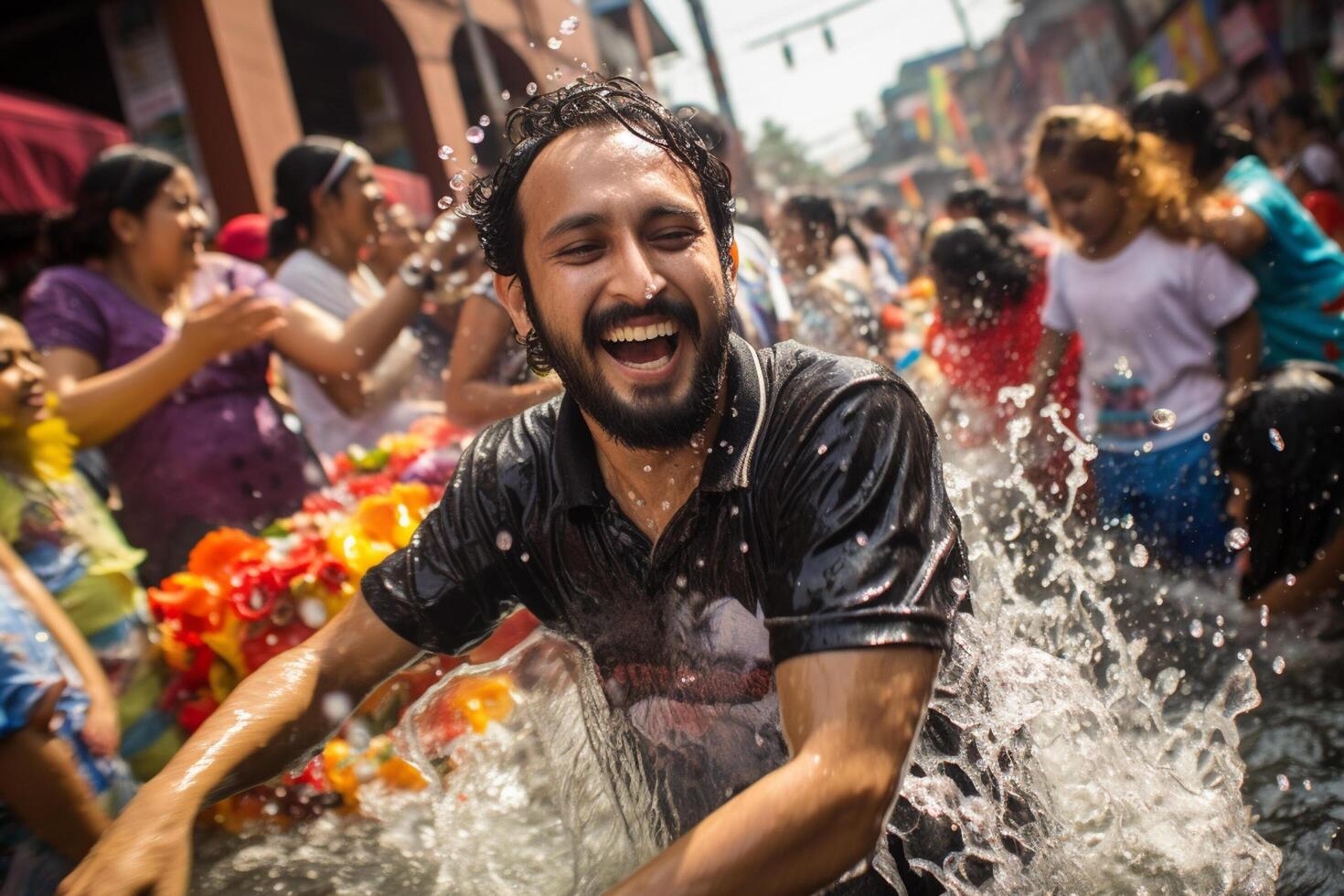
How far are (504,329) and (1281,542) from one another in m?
2.39

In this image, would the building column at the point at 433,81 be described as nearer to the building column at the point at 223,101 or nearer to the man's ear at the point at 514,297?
the building column at the point at 223,101

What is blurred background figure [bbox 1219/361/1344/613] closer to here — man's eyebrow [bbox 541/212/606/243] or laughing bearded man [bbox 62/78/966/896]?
laughing bearded man [bbox 62/78/966/896]

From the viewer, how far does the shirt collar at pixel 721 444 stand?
→ 64.2 inches

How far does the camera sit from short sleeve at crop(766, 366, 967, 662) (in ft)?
4.46

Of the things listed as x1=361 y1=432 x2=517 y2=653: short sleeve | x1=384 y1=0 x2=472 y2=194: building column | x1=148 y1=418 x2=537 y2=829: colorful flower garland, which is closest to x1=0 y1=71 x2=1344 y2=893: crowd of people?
x1=148 y1=418 x2=537 y2=829: colorful flower garland

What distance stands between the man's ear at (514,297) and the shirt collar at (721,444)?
0.62ft

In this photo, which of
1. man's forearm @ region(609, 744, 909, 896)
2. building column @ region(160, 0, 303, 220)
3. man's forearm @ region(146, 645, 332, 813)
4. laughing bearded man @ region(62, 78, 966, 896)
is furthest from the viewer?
building column @ region(160, 0, 303, 220)

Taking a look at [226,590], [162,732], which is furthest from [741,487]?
[162,732]

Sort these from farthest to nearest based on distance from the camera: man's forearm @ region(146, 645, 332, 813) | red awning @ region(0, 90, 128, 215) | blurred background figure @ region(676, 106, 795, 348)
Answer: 1. red awning @ region(0, 90, 128, 215)
2. blurred background figure @ region(676, 106, 795, 348)
3. man's forearm @ region(146, 645, 332, 813)

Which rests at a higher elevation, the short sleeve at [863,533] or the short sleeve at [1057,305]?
the short sleeve at [1057,305]

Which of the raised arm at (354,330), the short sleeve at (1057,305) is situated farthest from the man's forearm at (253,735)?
the short sleeve at (1057,305)

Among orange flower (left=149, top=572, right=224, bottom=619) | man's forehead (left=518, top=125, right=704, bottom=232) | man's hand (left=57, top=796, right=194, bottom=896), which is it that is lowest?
man's hand (left=57, top=796, right=194, bottom=896)

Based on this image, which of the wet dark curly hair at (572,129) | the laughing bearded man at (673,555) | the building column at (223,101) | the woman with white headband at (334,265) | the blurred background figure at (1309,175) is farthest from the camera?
the building column at (223,101)

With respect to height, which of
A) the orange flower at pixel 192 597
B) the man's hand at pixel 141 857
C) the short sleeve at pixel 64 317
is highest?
the short sleeve at pixel 64 317
